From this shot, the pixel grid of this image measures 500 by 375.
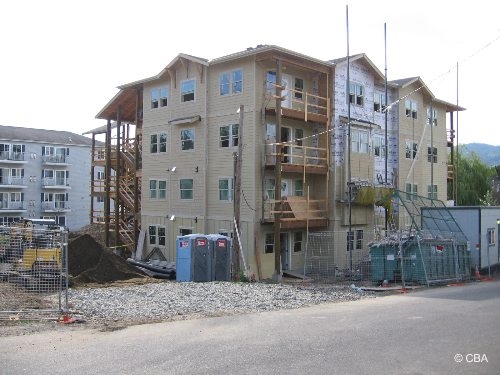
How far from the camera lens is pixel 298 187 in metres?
30.2

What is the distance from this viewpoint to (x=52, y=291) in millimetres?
16859

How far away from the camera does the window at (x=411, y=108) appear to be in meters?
36.6

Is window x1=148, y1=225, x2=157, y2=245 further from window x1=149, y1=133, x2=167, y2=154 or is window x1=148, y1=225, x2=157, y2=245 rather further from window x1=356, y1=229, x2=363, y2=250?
window x1=356, y1=229, x2=363, y2=250

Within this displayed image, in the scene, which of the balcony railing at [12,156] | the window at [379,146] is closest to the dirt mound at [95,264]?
the window at [379,146]

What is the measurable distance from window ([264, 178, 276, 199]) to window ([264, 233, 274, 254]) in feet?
6.63

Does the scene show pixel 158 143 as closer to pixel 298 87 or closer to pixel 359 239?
pixel 298 87

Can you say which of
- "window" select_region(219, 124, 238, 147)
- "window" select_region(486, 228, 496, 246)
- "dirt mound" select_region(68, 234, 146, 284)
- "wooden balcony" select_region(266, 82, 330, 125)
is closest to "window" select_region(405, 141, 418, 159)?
"wooden balcony" select_region(266, 82, 330, 125)

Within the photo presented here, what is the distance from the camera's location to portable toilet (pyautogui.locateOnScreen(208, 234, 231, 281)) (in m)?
23.2

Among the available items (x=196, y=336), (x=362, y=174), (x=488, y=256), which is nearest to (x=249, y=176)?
(x=362, y=174)

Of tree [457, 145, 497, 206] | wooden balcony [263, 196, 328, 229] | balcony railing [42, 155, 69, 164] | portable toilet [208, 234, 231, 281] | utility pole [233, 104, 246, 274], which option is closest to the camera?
portable toilet [208, 234, 231, 281]

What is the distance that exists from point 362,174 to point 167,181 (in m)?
11.7

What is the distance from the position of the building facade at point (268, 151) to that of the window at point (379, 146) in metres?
0.07

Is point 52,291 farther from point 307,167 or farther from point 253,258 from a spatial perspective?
point 307,167

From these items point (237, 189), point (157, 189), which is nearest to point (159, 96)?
point (157, 189)
